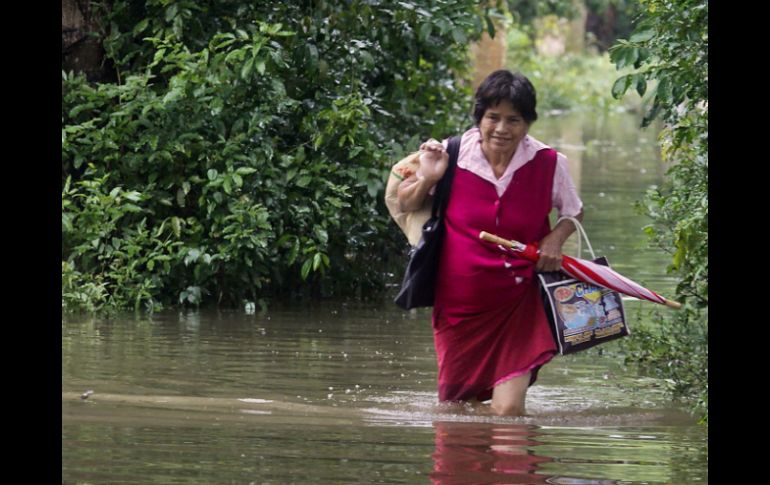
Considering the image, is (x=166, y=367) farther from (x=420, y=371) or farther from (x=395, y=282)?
(x=395, y=282)

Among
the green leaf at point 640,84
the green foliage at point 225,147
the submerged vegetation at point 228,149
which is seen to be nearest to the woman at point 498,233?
the green leaf at point 640,84

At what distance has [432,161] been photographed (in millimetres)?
7164

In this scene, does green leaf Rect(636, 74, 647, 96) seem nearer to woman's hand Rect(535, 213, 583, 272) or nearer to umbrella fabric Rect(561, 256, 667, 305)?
woman's hand Rect(535, 213, 583, 272)

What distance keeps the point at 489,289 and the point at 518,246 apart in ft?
0.96

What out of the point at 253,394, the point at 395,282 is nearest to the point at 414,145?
the point at 395,282

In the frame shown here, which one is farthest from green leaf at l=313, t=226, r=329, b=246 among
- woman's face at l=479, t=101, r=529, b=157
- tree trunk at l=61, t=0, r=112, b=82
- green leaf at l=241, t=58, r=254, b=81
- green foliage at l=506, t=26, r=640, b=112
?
green foliage at l=506, t=26, r=640, b=112

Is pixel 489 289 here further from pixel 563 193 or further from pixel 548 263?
pixel 563 193

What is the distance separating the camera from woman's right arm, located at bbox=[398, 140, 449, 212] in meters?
7.16

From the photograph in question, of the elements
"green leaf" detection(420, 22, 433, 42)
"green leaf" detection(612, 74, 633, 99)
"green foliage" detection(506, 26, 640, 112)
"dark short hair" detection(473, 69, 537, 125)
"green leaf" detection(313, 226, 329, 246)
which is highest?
"green foliage" detection(506, 26, 640, 112)

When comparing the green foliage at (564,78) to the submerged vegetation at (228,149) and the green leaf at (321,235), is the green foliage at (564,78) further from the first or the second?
the green leaf at (321,235)

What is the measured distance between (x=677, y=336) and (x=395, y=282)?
11.7ft

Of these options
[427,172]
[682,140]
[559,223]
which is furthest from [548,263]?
[682,140]

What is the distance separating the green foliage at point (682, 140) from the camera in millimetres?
7230
